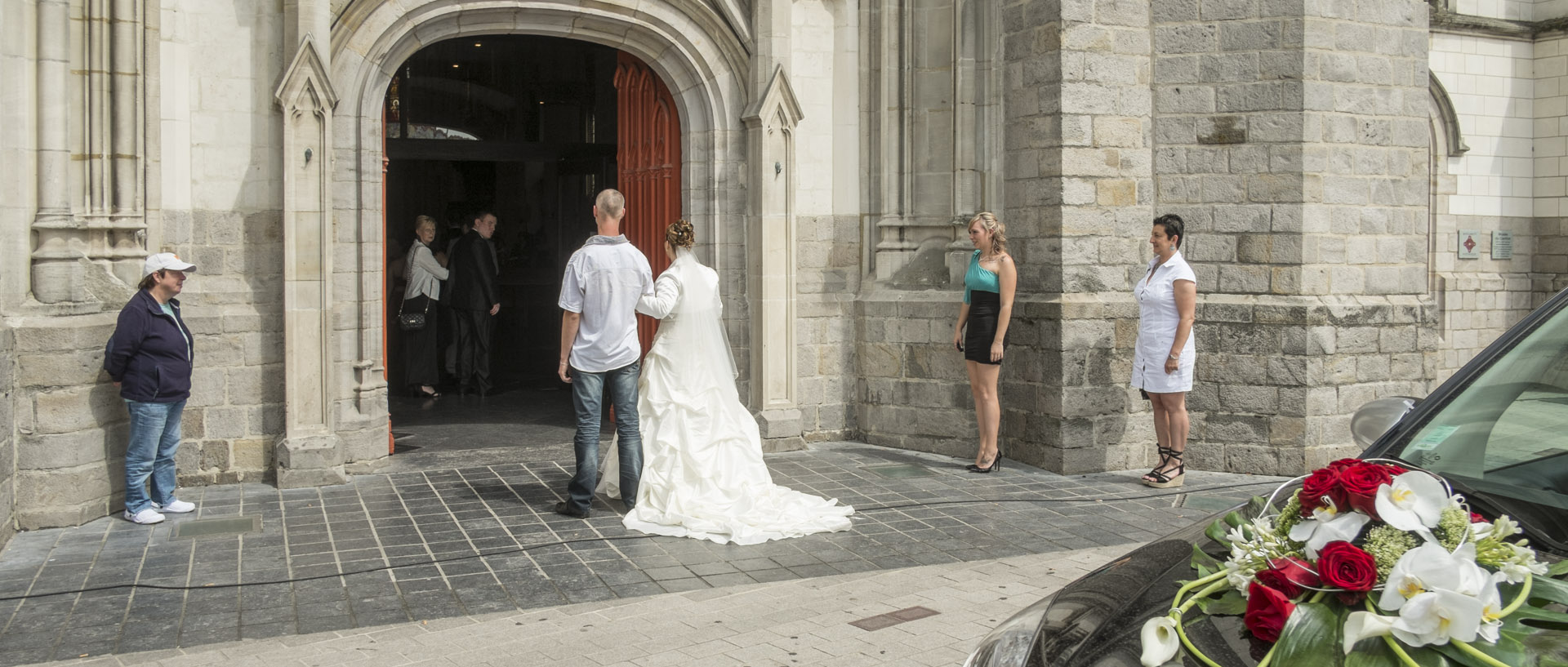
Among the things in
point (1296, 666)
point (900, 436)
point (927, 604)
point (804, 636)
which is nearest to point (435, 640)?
point (804, 636)

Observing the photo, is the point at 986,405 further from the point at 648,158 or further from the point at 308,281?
the point at 308,281

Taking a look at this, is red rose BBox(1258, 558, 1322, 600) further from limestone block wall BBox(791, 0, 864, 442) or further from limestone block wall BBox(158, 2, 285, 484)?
limestone block wall BBox(791, 0, 864, 442)

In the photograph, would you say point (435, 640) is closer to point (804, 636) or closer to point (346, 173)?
point (804, 636)

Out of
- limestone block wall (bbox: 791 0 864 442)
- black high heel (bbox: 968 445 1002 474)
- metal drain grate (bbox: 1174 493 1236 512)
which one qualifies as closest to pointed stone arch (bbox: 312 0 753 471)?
limestone block wall (bbox: 791 0 864 442)

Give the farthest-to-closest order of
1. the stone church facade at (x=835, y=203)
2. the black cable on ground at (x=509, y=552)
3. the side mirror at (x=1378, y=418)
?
the stone church facade at (x=835, y=203)
the black cable on ground at (x=509, y=552)
the side mirror at (x=1378, y=418)

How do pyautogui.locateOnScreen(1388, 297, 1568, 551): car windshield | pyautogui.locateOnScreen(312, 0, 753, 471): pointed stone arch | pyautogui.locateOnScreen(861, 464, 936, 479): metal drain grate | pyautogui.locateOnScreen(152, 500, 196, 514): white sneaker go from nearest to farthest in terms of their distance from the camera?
1. pyautogui.locateOnScreen(1388, 297, 1568, 551): car windshield
2. pyautogui.locateOnScreen(152, 500, 196, 514): white sneaker
3. pyautogui.locateOnScreen(312, 0, 753, 471): pointed stone arch
4. pyautogui.locateOnScreen(861, 464, 936, 479): metal drain grate

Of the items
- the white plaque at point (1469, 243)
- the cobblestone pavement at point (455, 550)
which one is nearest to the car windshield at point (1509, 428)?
the cobblestone pavement at point (455, 550)

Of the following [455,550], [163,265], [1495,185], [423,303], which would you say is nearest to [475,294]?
[423,303]

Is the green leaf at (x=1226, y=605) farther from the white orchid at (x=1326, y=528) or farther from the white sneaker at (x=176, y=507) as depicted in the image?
the white sneaker at (x=176, y=507)

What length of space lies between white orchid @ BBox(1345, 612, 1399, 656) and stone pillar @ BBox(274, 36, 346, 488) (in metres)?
7.36

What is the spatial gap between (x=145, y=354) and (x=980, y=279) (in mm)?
5057

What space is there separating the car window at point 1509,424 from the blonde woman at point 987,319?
5.58 meters

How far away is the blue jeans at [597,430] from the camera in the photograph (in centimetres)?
737

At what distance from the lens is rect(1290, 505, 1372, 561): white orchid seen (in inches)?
87.4
